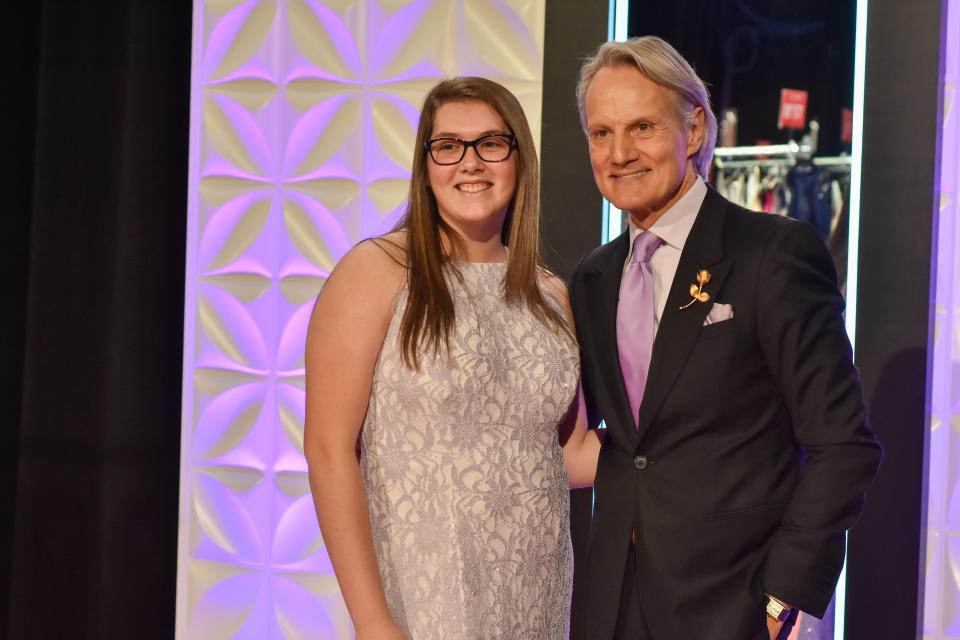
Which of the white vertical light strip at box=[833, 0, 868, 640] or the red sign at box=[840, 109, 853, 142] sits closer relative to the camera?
the white vertical light strip at box=[833, 0, 868, 640]

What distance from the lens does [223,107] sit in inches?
126

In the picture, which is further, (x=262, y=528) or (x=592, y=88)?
(x=262, y=528)

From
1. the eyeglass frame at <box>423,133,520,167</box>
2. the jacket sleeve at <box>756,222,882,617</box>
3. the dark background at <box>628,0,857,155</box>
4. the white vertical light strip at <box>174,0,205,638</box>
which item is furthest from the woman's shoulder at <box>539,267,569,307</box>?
the white vertical light strip at <box>174,0,205,638</box>

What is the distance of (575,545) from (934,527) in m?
1.10

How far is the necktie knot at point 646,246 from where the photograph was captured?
2.08m

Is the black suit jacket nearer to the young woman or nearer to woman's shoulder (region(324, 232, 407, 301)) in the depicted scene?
the young woman

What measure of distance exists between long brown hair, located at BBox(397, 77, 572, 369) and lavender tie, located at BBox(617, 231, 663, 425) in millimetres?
220

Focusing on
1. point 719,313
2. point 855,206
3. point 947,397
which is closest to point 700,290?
point 719,313

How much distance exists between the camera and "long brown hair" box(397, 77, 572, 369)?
206 centimetres

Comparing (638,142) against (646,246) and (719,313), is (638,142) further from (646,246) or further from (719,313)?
(719,313)

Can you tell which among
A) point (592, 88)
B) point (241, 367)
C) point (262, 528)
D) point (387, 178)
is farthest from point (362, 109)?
point (262, 528)

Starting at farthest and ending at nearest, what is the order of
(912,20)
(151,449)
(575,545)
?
(151,449), (575,545), (912,20)

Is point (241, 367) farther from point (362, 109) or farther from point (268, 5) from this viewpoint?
point (268, 5)

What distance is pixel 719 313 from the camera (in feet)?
6.29
